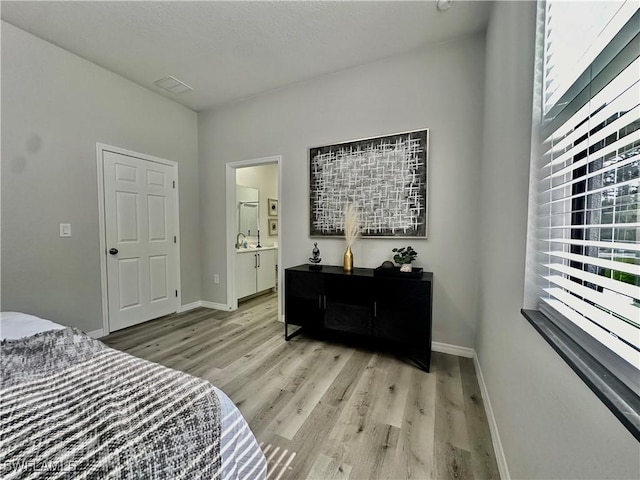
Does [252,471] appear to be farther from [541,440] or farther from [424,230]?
[424,230]

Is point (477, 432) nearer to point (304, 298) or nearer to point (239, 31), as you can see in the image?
point (304, 298)

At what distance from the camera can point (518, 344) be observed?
3.69 ft

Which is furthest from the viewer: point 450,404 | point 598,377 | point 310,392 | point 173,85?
point 173,85

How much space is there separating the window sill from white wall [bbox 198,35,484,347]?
63.8 inches

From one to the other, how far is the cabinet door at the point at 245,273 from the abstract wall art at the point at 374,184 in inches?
57.7

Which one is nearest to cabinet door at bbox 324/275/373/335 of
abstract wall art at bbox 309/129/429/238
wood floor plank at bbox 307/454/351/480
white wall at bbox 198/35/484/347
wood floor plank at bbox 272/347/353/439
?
wood floor plank at bbox 272/347/353/439

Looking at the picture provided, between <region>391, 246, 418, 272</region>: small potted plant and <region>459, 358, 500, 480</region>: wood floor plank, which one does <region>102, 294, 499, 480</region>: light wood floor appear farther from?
<region>391, 246, 418, 272</region>: small potted plant

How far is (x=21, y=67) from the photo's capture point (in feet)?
7.41

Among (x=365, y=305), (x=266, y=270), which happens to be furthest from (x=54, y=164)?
(x=365, y=305)

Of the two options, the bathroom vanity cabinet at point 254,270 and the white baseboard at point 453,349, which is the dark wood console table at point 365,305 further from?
the bathroom vanity cabinet at point 254,270

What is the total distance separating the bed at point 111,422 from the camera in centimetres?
61

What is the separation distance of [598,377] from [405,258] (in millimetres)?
1799

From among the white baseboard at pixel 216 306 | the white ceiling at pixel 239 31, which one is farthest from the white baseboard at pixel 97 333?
the white ceiling at pixel 239 31

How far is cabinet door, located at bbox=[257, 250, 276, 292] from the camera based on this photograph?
4301 mm
